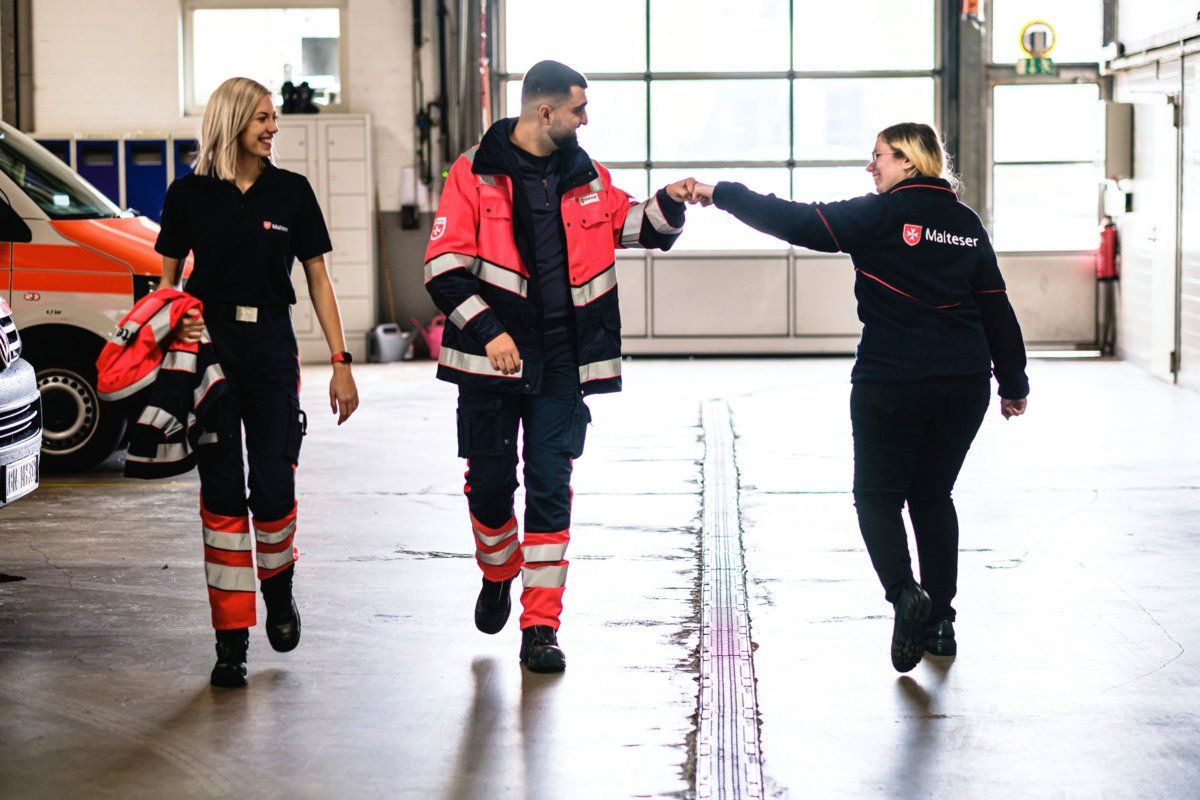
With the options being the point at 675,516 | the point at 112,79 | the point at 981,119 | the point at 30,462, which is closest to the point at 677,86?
the point at 981,119

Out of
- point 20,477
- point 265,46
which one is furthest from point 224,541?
point 265,46

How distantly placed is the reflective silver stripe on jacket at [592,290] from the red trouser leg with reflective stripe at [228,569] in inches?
45.2

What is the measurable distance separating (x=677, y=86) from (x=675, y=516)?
33.3 ft

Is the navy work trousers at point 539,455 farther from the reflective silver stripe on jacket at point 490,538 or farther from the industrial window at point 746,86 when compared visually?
the industrial window at point 746,86

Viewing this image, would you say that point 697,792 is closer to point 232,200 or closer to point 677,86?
point 232,200

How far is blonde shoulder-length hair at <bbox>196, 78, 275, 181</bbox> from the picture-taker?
4.71m

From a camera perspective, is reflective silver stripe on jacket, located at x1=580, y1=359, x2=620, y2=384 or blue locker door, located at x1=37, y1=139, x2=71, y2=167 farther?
blue locker door, located at x1=37, y1=139, x2=71, y2=167

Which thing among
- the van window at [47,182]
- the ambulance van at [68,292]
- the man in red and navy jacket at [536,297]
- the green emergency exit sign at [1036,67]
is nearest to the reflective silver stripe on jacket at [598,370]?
the man in red and navy jacket at [536,297]

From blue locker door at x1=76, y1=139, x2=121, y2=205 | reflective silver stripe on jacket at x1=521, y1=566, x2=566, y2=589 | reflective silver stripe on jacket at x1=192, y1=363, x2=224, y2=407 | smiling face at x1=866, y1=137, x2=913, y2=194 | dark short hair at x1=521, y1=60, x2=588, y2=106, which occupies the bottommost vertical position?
reflective silver stripe on jacket at x1=521, y1=566, x2=566, y2=589

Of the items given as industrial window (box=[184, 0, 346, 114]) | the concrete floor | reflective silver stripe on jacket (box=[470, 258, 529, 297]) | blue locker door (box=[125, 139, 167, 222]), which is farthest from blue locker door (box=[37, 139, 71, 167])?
reflective silver stripe on jacket (box=[470, 258, 529, 297])

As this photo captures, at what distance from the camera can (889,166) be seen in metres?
4.77

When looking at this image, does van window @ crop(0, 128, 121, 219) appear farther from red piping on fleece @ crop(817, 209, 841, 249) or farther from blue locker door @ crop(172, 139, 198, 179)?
blue locker door @ crop(172, 139, 198, 179)

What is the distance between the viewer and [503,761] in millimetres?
4016

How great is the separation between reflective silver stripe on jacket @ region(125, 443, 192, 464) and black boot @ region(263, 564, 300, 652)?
0.50 metres
